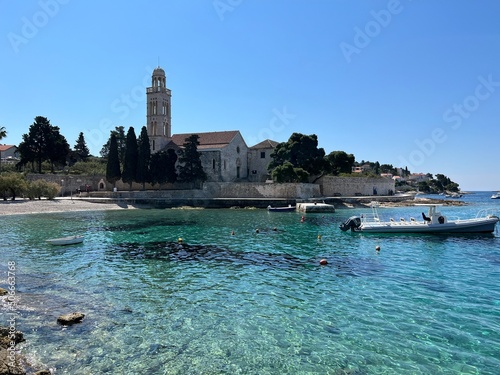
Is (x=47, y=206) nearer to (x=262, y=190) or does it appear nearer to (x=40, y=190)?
(x=40, y=190)

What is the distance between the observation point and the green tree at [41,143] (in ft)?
184

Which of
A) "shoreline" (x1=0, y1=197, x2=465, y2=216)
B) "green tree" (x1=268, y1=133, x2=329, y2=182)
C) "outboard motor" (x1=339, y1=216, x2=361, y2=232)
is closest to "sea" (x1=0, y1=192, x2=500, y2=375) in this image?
"outboard motor" (x1=339, y1=216, x2=361, y2=232)

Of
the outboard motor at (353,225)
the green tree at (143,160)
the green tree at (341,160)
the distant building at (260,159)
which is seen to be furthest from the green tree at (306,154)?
the outboard motor at (353,225)

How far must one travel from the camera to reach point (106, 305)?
33.0 ft

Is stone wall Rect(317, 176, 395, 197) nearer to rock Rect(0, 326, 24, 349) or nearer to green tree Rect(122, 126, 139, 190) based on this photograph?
green tree Rect(122, 126, 139, 190)

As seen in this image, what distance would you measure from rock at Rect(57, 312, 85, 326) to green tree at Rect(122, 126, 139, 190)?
51113mm

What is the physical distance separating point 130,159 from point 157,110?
44.3 ft

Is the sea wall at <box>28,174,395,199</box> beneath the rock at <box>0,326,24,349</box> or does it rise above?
above

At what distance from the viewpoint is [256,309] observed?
9.80 meters

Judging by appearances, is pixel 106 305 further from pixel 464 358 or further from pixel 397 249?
pixel 397 249

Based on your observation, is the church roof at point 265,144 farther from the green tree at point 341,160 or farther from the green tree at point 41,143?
the green tree at point 41,143

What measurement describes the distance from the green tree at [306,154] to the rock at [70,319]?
50.4 meters

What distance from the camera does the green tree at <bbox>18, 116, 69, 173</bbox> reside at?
56219 millimetres

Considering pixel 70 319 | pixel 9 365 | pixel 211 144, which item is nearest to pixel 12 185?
pixel 211 144
